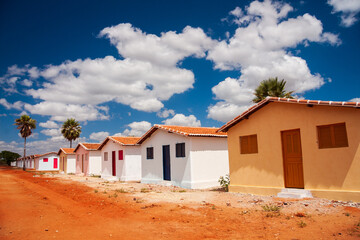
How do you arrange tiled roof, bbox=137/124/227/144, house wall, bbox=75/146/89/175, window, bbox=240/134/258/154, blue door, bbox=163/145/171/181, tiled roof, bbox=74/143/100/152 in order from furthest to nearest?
house wall, bbox=75/146/89/175 < tiled roof, bbox=74/143/100/152 < blue door, bbox=163/145/171/181 < tiled roof, bbox=137/124/227/144 < window, bbox=240/134/258/154

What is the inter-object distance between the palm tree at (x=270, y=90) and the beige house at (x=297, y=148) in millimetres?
9877

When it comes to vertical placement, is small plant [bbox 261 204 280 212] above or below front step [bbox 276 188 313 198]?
below

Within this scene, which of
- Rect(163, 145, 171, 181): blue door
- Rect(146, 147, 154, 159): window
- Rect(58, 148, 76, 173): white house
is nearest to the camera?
Rect(163, 145, 171, 181): blue door

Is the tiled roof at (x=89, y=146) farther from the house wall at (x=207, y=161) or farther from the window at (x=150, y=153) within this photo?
the house wall at (x=207, y=161)

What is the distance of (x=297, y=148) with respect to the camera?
11.1 meters

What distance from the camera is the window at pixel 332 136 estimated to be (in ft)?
32.0

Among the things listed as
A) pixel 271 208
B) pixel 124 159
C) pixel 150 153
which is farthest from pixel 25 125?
pixel 271 208

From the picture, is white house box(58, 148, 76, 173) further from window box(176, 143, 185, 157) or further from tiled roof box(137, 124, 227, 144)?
window box(176, 143, 185, 157)

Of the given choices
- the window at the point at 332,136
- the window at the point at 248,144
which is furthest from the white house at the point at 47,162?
the window at the point at 332,136

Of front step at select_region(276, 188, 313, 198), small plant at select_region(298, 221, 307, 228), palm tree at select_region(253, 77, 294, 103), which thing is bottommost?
small plant at select_region(298, 221, 307, 228)

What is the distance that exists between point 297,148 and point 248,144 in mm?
2386

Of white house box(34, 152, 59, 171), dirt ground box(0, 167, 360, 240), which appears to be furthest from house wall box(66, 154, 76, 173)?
dirt ground box(0, 167, 360, 240)

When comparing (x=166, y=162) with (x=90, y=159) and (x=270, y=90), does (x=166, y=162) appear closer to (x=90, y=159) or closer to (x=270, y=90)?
(x=270, y=90)

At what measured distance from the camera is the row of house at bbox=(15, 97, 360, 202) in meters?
9.59
